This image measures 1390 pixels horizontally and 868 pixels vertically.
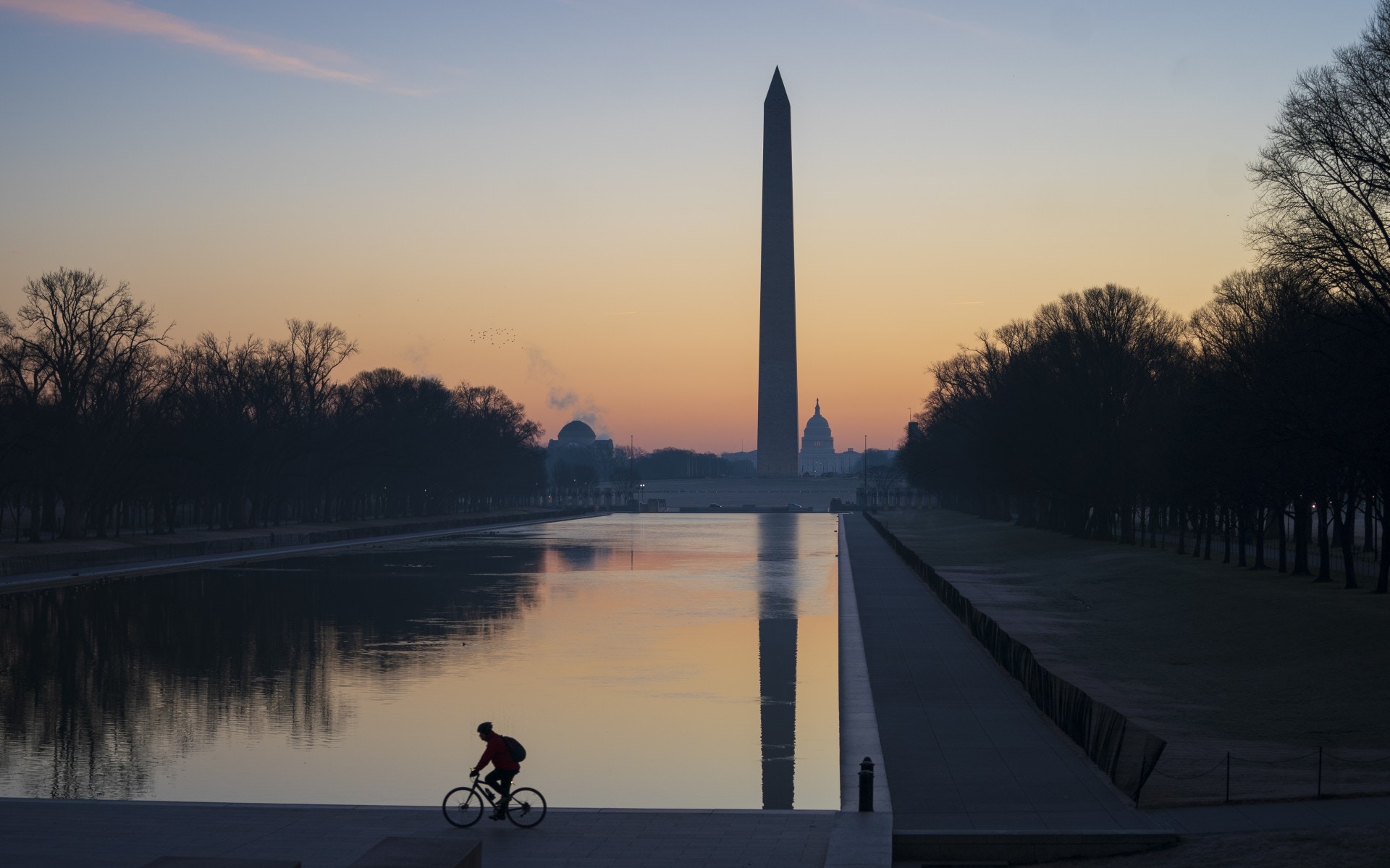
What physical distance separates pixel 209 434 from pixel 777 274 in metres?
59.5

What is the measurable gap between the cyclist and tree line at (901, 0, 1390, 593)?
17380 mm

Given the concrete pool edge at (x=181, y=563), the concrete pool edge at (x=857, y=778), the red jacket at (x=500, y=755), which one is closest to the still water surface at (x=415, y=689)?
the concrete pool edge at (x=857, y=778)

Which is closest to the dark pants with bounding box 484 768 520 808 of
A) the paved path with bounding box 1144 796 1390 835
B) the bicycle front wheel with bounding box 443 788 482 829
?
the bicycle front wheel with bounding box 443 788 482 829

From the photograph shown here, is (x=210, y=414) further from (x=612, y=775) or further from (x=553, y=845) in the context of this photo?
(x=553, y=845)

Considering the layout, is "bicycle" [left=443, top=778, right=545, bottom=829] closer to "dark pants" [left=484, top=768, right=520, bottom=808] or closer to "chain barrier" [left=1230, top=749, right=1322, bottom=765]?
"dark pants" [left=484, top=768, right=520, bottom=808]

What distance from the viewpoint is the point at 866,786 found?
13672 mm

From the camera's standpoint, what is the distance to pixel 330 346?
8644 centimetres

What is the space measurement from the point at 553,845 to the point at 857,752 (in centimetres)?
505

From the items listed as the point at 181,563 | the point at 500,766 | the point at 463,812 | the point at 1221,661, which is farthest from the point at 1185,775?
the point at 181,563

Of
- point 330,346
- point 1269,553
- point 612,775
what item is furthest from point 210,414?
point 612,775

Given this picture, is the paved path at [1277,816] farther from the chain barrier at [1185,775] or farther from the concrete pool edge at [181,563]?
the concrete pool edge at [181,563]

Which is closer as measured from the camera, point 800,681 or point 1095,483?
point 800,681

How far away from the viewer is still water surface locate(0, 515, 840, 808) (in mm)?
A: 17562

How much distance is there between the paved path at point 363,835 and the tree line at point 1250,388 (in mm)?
16168
